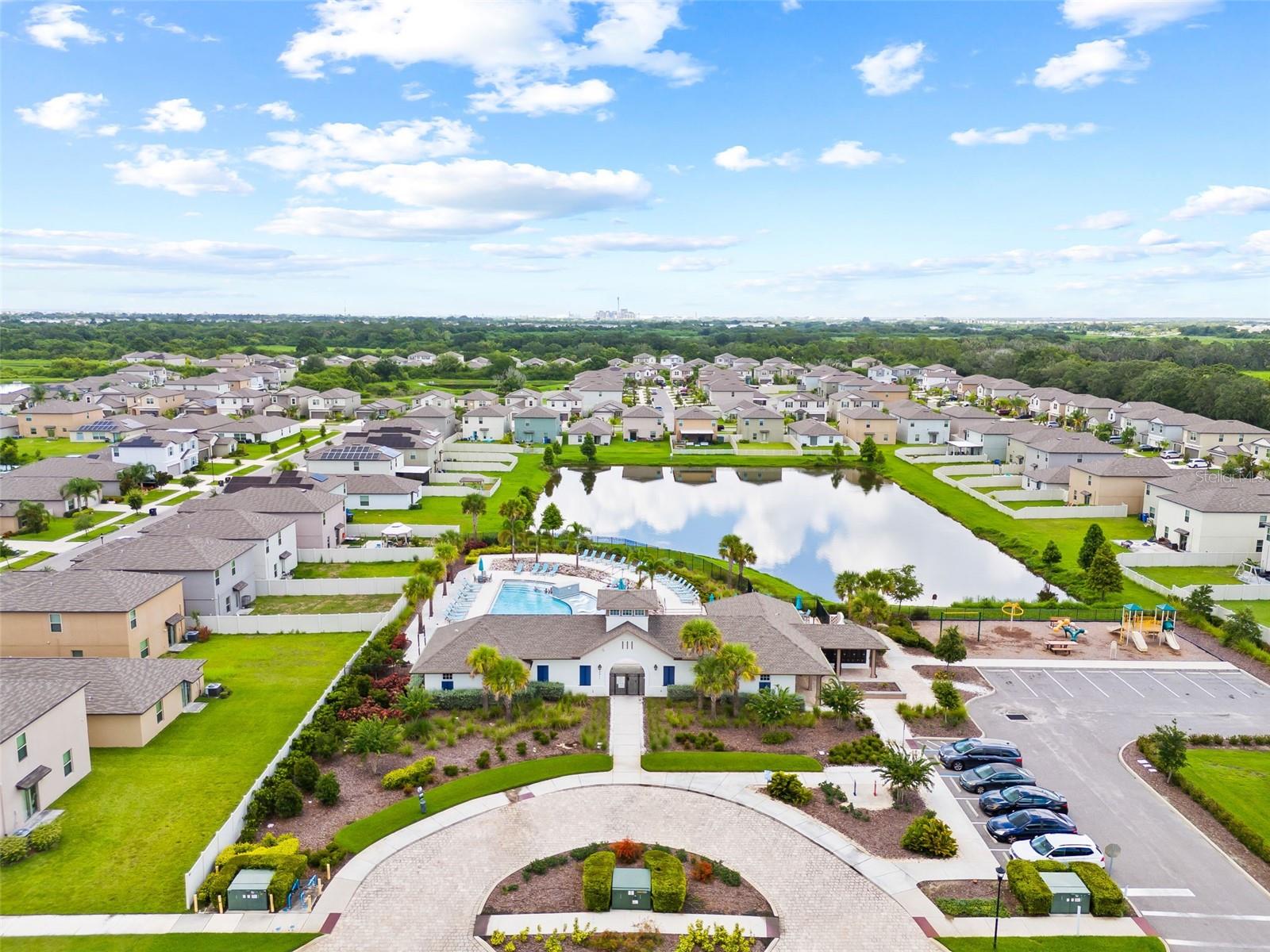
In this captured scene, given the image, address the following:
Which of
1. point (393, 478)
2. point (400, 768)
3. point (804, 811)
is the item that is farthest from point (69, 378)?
point (804, 811)

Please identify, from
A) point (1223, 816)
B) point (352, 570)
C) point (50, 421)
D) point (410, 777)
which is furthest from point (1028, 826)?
point (50, 421)

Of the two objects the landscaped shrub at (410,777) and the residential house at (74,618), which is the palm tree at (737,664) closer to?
the landscaped shrub at (410,777)

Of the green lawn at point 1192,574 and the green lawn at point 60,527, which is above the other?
the green lawn at point 60,527

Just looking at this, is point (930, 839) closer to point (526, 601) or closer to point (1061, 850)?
point (1061, 850)

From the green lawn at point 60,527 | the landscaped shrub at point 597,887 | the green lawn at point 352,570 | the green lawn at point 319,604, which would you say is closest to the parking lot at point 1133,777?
the landscaped shrub at point 597,887

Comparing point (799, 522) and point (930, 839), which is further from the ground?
point (799, 522)

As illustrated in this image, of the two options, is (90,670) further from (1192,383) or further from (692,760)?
(1192,383)

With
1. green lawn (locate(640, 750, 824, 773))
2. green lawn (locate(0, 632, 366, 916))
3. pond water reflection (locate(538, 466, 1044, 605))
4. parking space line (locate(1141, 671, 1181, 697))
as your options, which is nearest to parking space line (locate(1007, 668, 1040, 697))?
parking space line (locate(1141, 671, 1181, 697))
